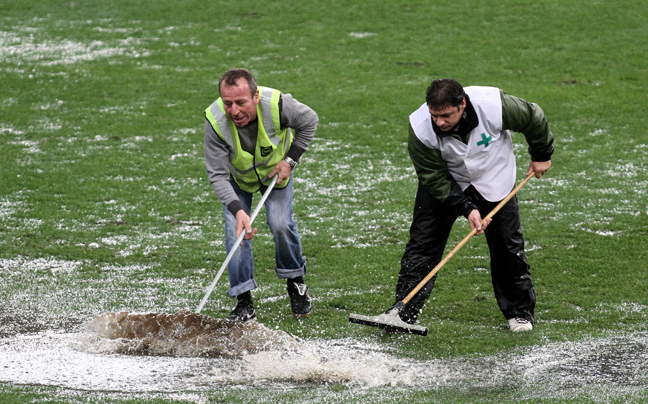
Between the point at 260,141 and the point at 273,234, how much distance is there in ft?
2.03

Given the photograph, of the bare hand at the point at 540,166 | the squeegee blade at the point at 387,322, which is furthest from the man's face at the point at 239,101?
the bare hand at the point at 540,166

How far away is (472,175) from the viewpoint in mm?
4719

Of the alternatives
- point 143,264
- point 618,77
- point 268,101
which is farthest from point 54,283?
point 618,77

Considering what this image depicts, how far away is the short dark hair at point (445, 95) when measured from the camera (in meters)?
4.28

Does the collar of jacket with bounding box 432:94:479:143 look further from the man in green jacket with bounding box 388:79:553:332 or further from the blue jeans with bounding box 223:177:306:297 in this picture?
the blue jeans with bounding box 223:177:306:297

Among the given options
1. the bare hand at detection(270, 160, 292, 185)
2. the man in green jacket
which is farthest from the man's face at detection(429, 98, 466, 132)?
the bare hand at detection(270, 160, 292, 185)

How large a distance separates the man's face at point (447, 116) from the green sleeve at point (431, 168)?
7.9 inches

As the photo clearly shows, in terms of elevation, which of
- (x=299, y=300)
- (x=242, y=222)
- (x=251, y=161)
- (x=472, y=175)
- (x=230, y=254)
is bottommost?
(x=299, y=300)

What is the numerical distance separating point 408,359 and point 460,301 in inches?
43.4

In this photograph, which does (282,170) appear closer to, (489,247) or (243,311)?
(243,311)

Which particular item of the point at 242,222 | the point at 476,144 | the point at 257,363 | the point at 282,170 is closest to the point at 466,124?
the point at 476,144

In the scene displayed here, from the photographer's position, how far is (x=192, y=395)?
3.90 metres

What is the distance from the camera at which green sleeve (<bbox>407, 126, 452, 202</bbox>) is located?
4.61 m

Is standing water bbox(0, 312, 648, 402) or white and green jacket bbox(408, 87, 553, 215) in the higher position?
white and green jacket bbox(408, 87, 553, 215)
